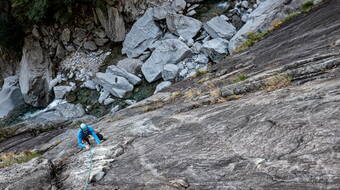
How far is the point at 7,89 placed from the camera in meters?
24.6

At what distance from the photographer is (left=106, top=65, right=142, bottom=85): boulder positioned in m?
17.2

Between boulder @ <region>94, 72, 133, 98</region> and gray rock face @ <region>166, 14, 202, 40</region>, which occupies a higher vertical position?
gray rock face @ <region>166, 14, 202, 40</region>

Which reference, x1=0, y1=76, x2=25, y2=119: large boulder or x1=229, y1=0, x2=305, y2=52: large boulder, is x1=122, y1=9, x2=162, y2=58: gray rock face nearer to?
x1=229, y1=0, x2=305, y2=52: large boulder

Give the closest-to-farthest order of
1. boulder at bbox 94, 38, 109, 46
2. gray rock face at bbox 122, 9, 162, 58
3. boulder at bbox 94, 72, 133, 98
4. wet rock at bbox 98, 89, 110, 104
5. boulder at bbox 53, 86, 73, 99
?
boulder at bbox 94, 72, 133, 98, wet rock at bbox 98, 89, 110, 104, gray rock face at bbox 122, 9, 162, 58, boulder at bbox 53, 86, 73, 99, boulder at bbox 94, 38, 109, 46

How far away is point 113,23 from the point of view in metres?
20.5

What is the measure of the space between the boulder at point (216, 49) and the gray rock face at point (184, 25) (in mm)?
1670

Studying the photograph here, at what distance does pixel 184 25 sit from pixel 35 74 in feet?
46.7

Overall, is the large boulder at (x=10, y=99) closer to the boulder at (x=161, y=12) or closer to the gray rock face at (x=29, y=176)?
the boulder at (x=161, y=12)

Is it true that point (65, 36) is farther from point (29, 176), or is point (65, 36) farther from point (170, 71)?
point (29, 176)

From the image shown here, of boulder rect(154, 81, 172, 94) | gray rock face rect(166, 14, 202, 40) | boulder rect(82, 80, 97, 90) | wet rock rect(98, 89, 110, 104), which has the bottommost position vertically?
boulder rect(154, 81, 172, 94)

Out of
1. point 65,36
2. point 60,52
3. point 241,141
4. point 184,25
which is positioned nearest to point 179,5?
point 184,25

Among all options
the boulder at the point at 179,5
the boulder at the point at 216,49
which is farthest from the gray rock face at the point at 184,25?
the boulder at the point at 216,49

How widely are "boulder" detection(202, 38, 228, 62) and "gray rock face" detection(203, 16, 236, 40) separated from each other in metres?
0.68

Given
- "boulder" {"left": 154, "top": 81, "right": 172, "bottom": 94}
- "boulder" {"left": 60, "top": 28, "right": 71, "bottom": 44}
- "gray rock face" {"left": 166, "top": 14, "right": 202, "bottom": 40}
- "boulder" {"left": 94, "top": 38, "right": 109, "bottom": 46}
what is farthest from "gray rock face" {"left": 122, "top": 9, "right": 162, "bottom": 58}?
"boulder" {"left": 60, "top": 28, "right": 71, "bottom": 44}
